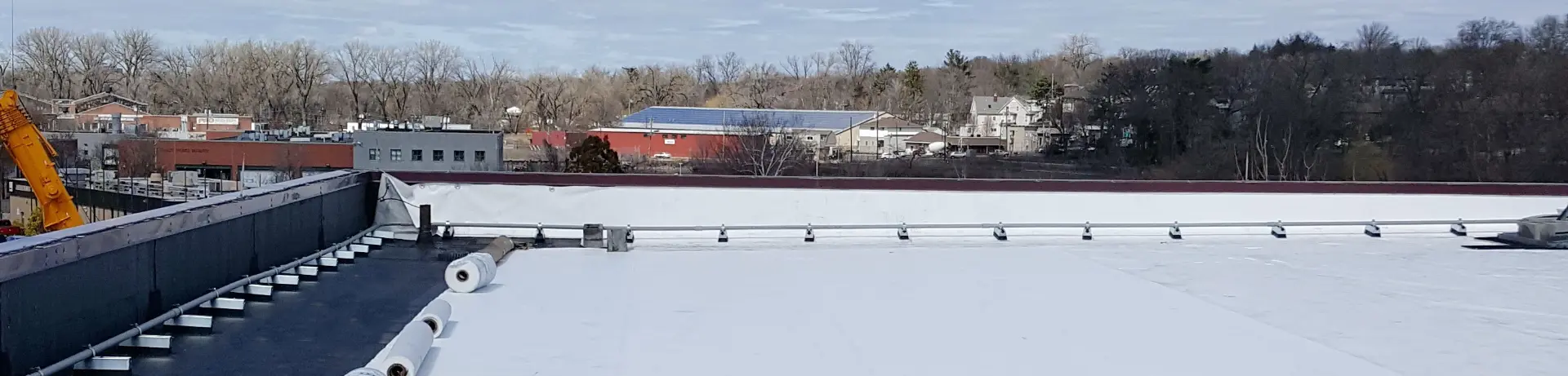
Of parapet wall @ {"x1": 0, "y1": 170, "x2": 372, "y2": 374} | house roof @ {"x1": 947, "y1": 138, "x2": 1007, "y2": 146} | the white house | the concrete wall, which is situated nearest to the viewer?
parapet wall @ {"x1": 0, "y1": 170, "x2": 372, "y2": 374}

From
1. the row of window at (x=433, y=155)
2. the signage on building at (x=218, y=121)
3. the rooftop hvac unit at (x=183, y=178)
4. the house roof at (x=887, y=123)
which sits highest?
the house roof at (x=887, y=123)

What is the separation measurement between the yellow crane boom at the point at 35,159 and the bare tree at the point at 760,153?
29.9m

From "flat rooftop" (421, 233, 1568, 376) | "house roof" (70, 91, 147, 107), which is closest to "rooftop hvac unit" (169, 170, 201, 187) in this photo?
"house roof" (70, 91, 147, 107)

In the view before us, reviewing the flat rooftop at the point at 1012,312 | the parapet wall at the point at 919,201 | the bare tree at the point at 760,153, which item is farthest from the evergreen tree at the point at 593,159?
the flat rooftop at the point at 1012,312

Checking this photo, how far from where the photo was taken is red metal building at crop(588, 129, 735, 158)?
236 ft

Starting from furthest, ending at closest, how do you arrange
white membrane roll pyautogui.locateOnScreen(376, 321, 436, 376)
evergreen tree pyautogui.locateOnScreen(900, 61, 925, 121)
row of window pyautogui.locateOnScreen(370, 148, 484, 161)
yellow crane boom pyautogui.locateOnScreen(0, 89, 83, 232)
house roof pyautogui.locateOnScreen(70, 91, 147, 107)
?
evergreen tree pyautogui.locateOnScreen(900, 61, 925, 121) → house roof pyautogui.locateOnScreen(70, 91, 147, 107) → row of window pyautogui.locateOnScreen(370, 148, 484, 161) → yellow crane boom pyautogui.locateOnScreen(0, 89, 83, 232) → white membrane roll pyautogui.locateOnScreen(376, 321, 436, 376)

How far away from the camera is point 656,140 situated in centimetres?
7369

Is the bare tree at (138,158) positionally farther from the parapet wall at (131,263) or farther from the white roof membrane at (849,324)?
the white roof membrane at (849,324)

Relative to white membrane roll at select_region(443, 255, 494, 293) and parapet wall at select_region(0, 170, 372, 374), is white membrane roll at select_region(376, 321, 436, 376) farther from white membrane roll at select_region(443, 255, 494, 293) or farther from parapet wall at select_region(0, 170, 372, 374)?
white membrane roll at select_region(443, 255, 494, 293)

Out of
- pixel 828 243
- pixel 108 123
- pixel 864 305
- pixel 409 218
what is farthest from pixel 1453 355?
pixel 108 123

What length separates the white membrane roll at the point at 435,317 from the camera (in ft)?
21.0

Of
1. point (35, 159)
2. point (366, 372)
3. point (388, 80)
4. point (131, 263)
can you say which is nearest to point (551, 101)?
point (388, 80)

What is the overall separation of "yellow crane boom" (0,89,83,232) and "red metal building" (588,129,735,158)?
44069 millimetres

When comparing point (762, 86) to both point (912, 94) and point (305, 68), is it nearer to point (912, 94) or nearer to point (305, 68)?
point (912, 94)
